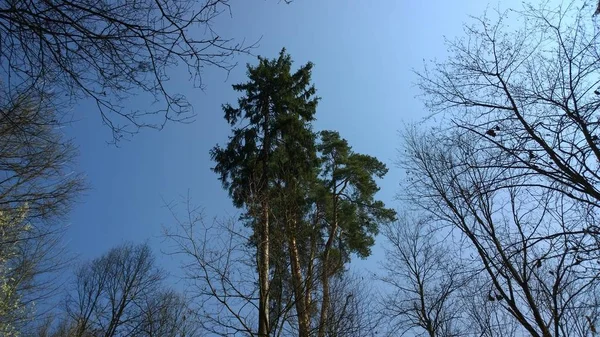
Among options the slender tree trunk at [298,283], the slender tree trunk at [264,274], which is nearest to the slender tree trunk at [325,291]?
the slender tree trunk at [298,283]

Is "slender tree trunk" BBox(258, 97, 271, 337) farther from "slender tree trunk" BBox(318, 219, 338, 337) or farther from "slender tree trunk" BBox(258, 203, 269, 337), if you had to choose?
"slender tree trunk" BBox(318, 219, 338, 337)

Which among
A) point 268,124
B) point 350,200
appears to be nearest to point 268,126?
point 268,124

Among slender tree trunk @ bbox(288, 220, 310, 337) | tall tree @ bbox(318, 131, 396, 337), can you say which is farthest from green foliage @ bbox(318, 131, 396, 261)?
slender tree trunk @ bbox(288, 220, 310, 337)

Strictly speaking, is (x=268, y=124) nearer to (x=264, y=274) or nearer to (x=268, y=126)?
(x=268, y=126)

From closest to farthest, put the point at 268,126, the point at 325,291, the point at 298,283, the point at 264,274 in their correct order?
the point at 264,274 < the point at 298,283 < the point at 325,291 < the point at 268,126

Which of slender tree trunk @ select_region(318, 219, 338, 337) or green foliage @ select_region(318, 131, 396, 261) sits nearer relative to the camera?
slender tree trunk @ select_region(318, 219, 338, 337)

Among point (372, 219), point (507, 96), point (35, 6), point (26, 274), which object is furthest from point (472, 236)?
point (26, 274)

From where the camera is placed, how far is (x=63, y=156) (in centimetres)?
709

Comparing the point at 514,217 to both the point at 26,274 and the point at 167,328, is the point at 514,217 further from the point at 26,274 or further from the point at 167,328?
the point at 167,328

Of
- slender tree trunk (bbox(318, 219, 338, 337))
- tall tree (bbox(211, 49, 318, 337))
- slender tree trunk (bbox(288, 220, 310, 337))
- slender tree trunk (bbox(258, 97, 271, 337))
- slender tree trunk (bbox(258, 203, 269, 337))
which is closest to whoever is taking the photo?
slender tree trunk (bbox(258, 97, 271, 337))

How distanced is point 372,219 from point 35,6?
45.2 feet

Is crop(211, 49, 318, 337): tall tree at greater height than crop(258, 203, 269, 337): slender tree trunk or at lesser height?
greater

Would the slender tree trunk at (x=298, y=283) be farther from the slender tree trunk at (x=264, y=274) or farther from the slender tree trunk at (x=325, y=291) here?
the slender tree trunk at (x=264, y=274)

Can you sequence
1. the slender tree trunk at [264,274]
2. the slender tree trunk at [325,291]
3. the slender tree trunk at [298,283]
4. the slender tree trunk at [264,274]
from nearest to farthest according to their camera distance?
the slender tree trunk at [264,274] → the slender tree trunk at [264,274] → the slender tree trunk at [298,283] → the slender tree trunk at [325,291]
